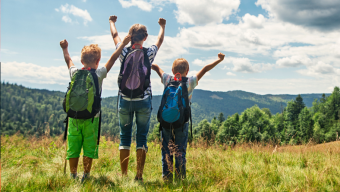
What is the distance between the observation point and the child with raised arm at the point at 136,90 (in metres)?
2.86

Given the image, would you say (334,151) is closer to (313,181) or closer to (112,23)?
(313,181)

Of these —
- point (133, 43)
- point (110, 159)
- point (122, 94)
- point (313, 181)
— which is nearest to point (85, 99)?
point (122, 94)

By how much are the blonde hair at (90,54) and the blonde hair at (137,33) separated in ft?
1.85

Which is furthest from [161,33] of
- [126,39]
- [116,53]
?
[116,53]

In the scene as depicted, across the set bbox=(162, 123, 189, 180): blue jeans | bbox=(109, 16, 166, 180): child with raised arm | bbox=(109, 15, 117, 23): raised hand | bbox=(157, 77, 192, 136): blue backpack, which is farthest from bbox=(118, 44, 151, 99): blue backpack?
bbox=(109, 15, 117, 23): raised hand

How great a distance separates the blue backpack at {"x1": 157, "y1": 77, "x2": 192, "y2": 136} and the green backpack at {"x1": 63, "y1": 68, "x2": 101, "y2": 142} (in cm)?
97

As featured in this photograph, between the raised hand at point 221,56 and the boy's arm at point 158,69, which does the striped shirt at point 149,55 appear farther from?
the raised hand at point 221,56

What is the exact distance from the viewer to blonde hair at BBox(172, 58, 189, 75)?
10.3 ft

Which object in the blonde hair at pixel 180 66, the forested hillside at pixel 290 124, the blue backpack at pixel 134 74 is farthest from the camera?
the forested hillside at pixel 290 124

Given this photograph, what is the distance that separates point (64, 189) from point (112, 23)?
2.68 meters

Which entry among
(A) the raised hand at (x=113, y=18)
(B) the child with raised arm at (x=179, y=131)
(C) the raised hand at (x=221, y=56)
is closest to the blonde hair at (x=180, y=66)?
(B) the child with raised arm at (x=179, y=131)

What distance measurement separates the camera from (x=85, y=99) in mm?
2857

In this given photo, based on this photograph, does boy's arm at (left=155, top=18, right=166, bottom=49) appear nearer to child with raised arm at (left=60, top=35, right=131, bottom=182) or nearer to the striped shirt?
the striped shirt

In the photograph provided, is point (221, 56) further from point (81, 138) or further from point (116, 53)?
point (81, 138)
